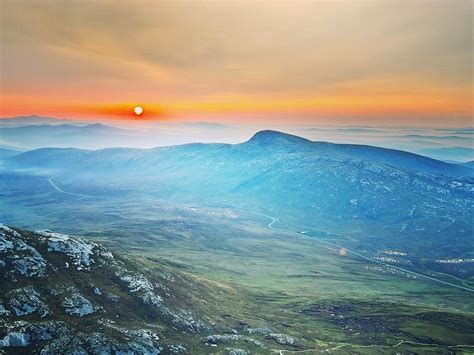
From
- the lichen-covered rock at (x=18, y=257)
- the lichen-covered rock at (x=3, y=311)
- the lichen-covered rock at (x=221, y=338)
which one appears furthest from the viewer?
the lichen-covered rock at (x=221, y=338)

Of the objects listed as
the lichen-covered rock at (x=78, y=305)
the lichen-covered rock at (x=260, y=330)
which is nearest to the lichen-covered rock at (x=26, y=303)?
the lichen-covered rock at (x=78, y=305)

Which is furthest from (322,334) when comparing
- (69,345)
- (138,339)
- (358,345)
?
(69,345)

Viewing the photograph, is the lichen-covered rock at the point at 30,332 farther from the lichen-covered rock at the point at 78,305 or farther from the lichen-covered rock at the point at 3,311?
the lichen-covered rock at the point at 78,305

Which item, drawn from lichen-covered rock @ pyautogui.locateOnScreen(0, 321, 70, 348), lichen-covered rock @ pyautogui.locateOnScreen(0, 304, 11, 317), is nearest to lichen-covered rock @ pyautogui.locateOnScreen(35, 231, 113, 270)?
lichen-covered rock @ pyautogui.locateOnScreen(0, 304, 11, 317)

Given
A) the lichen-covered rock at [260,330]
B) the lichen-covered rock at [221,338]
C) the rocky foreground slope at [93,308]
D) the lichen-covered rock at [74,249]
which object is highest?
the lichen-covered rock at [74,249]

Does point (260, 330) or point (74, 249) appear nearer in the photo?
point (74, 249)

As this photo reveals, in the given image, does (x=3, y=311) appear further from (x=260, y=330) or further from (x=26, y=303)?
(x=260, y=330)

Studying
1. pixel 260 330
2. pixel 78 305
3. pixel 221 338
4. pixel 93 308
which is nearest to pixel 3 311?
pixel 78 305

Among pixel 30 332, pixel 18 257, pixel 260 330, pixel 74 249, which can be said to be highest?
pixel 18 257

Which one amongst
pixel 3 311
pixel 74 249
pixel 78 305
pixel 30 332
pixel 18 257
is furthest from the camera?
pixel 74 249
